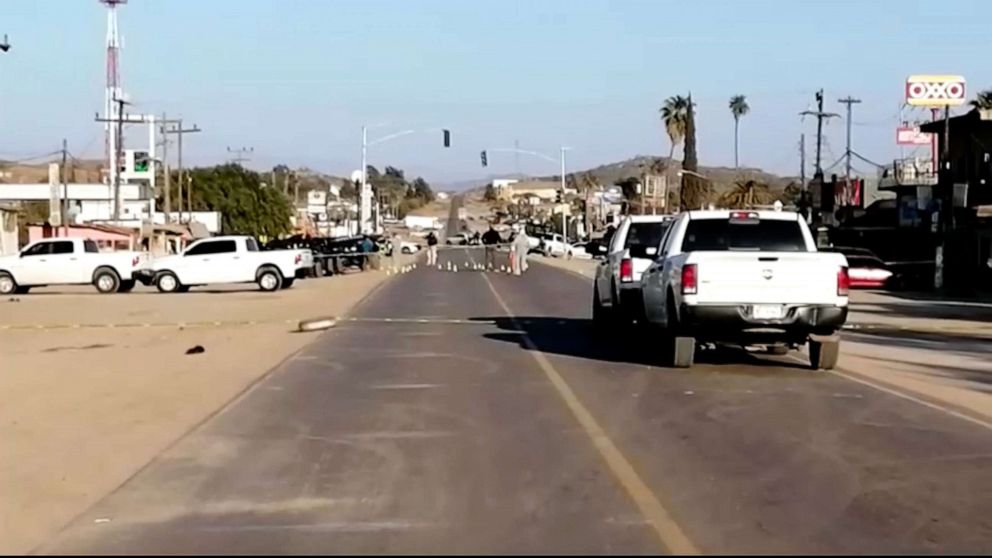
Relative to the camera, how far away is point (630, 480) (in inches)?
444

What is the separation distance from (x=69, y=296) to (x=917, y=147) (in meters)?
61.2

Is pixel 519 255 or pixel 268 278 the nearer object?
pixel 268 278

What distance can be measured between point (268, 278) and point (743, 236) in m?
30.6

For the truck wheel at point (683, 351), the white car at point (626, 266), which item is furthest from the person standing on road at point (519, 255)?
the truck wheel at point (683, 351)

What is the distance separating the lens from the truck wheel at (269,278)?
4962 cm

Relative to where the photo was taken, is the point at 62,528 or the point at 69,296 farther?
the point at 69,296

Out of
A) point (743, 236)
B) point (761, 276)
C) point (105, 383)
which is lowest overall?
point (105, 383)

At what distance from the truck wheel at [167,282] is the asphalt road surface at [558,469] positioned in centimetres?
2963

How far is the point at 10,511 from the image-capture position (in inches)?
424

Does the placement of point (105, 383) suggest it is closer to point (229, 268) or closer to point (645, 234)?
point (645, 234)

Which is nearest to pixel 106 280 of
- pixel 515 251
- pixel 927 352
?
pixel 515 251

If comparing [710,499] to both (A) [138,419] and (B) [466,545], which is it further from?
(A) [138,419]

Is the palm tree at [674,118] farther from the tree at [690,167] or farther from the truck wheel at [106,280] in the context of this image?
the truck wheel at [106,280]

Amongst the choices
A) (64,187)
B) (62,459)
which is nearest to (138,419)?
(62,459)
